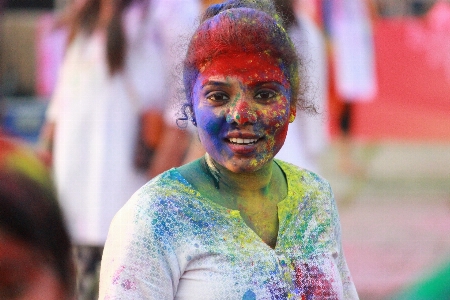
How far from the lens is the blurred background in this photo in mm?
6609

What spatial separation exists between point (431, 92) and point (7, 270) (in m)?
5.82

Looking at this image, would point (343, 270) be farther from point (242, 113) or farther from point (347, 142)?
point (347, 142)

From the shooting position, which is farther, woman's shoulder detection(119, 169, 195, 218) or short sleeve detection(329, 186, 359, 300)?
short sleeve detection(329, 186, 359, 300)

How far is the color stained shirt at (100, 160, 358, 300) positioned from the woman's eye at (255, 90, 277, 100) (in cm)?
31

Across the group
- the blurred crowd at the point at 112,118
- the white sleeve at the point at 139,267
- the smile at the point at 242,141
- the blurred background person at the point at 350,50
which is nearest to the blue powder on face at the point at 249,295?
the white sleeve at the point at 139,267

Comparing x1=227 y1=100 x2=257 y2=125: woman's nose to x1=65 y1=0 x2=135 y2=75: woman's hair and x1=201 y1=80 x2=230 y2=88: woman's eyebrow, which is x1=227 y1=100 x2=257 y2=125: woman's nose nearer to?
x1=201 y1=80 x2=230 y2=88: woman's eyebrow

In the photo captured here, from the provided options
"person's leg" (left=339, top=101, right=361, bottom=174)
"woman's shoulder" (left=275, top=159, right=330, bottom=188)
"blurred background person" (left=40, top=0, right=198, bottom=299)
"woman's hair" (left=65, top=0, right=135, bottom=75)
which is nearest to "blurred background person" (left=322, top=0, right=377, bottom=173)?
"person's leg" (left=339, top=101, right=361, bottom=174)

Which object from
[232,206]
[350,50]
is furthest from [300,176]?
[350,50]

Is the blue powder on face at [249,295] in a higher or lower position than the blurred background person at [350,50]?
lower

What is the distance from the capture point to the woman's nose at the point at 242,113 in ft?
7.14

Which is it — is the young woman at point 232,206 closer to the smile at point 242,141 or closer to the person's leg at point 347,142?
the smile at point 242,141

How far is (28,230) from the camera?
150 cm

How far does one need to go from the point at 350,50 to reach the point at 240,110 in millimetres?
4396

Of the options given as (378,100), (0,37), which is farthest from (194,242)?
(0,37)
